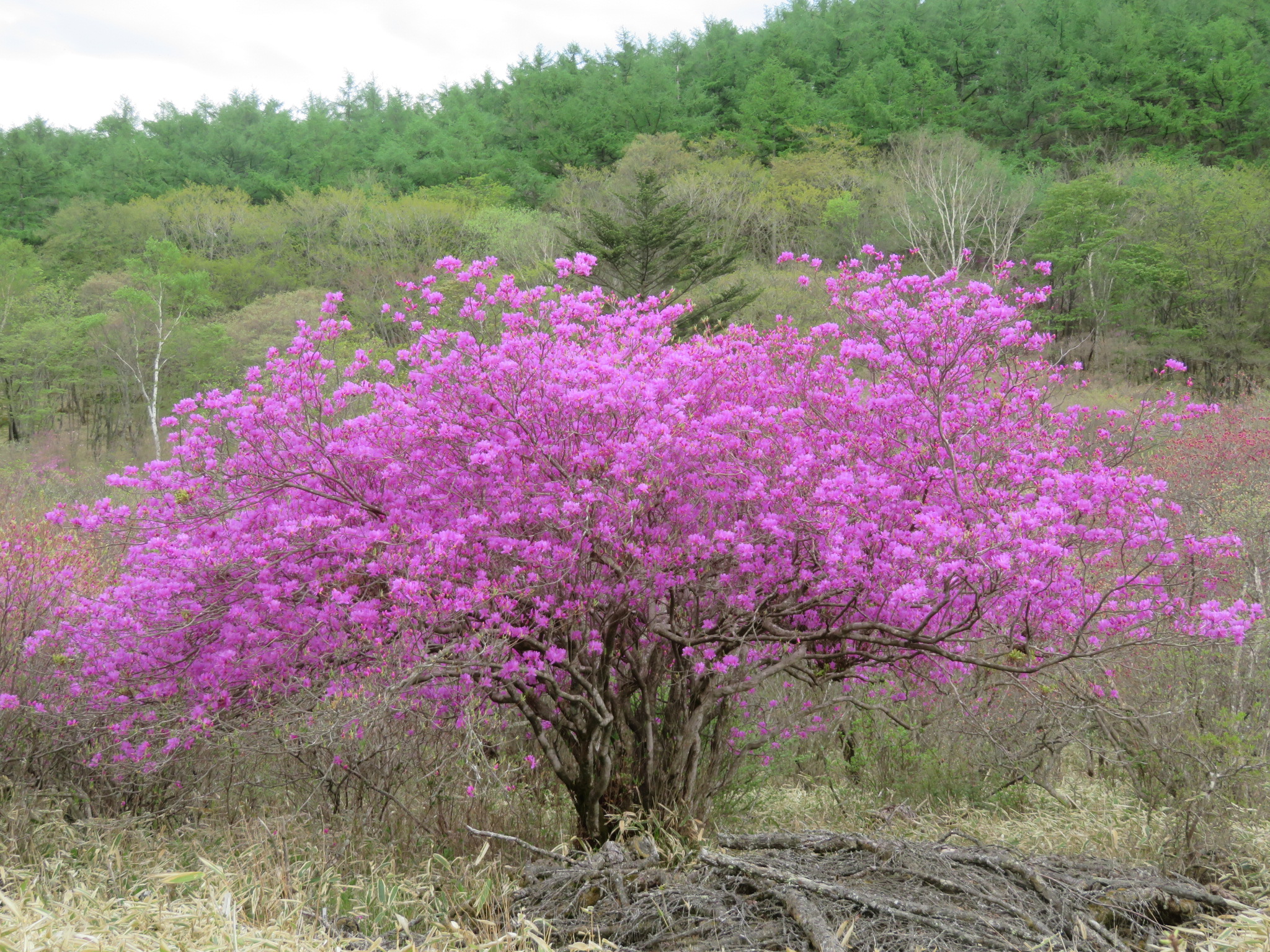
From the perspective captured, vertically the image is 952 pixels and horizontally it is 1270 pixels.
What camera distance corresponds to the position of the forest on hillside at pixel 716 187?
103 feet

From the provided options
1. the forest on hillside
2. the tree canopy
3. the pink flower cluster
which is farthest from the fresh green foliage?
the tree canopy

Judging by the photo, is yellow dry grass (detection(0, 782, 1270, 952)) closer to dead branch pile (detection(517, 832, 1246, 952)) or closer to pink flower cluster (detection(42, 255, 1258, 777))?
dead branch pile (detection(517, 832, 1246, 952))

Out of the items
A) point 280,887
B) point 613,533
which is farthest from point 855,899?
point 280,887

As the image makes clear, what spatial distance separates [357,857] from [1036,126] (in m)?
47.8

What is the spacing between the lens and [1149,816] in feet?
18.2

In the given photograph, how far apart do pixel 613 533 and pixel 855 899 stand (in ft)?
6.42

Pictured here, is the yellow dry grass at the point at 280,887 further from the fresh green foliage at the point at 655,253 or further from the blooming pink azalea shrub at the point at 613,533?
the fresh green foliage at the point at 655,253

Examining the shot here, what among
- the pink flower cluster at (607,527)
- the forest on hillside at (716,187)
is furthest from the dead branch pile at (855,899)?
the forest on hillside at (716,187)

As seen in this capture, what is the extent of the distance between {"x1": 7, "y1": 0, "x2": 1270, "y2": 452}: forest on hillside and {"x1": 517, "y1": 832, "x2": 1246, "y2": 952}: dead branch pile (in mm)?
20592

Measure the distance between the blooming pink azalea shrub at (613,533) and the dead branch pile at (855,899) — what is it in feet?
3.43

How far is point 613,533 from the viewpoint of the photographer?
4.66m

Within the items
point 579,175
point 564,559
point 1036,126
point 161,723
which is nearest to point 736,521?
point 564,559

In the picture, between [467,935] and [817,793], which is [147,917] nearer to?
[467,935]

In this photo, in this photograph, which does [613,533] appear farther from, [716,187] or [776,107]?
[776,107]
